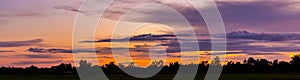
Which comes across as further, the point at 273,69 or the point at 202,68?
the point at 273,69

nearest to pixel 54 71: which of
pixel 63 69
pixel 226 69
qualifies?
pixel 63 69

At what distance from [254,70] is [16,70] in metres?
53.4

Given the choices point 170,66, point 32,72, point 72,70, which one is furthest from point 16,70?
point 170,66

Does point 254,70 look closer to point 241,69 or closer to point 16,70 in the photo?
point 241,69

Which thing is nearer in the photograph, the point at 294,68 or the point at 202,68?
the point at 202,68

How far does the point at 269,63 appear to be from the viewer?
5059 inches

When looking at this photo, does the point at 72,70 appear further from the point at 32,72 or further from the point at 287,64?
the point at 287,64

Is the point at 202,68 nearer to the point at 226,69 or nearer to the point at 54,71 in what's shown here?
the point at 226,69

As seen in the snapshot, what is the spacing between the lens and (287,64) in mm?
126312

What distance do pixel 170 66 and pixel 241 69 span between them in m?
17.2

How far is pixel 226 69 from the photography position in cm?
12531

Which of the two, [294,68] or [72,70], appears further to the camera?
[294,68]

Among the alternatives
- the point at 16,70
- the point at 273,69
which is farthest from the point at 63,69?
the point at 273,69

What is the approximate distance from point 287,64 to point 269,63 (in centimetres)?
430
